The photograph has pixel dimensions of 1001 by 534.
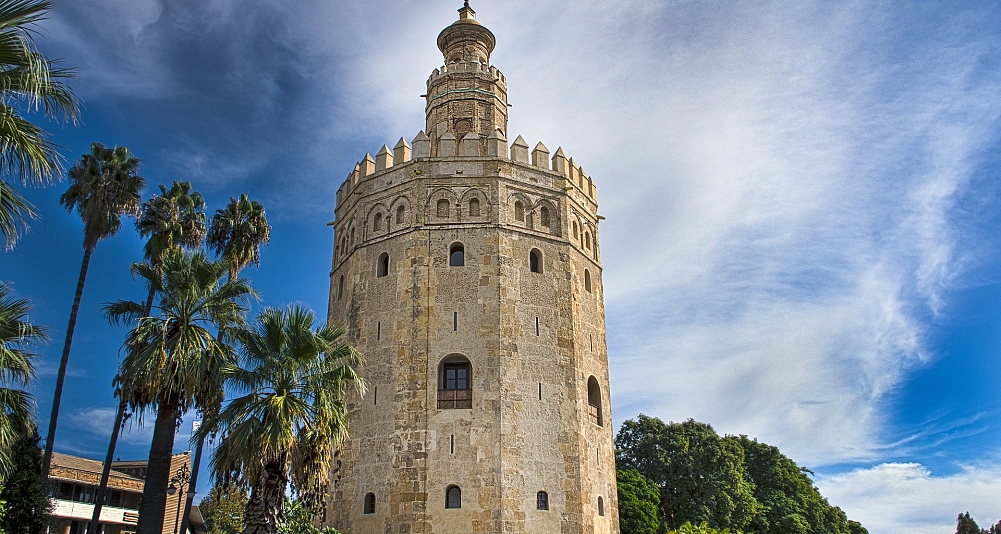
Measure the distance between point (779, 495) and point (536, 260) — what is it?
2098 centimetres

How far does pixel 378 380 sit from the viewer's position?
23.1 metres

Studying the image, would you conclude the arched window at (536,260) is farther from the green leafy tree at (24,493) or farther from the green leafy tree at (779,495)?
the green leafy tree at (779,495)

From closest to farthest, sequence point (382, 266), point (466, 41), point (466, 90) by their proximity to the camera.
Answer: point (382, 266) → point (466, 90) → point (466, 41)

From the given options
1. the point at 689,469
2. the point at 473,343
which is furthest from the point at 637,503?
the point at 473,343

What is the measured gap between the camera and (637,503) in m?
31.4

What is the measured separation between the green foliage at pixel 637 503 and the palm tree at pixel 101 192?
70.7 feet

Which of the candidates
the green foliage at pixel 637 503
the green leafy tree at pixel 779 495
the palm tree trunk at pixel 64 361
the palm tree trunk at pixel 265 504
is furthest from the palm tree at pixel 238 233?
the green leafy tree at pixel 779 495

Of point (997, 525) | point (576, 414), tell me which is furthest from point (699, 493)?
point (997, 525)

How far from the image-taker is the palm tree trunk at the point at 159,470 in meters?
16.0

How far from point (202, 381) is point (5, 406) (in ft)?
12.1

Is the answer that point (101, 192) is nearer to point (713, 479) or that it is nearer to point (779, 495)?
point (713, 479)

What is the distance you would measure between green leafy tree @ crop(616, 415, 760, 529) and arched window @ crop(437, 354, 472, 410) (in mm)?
15256

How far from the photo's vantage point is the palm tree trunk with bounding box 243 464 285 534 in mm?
15305

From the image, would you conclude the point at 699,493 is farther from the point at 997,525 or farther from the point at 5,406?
the point at 997,525
